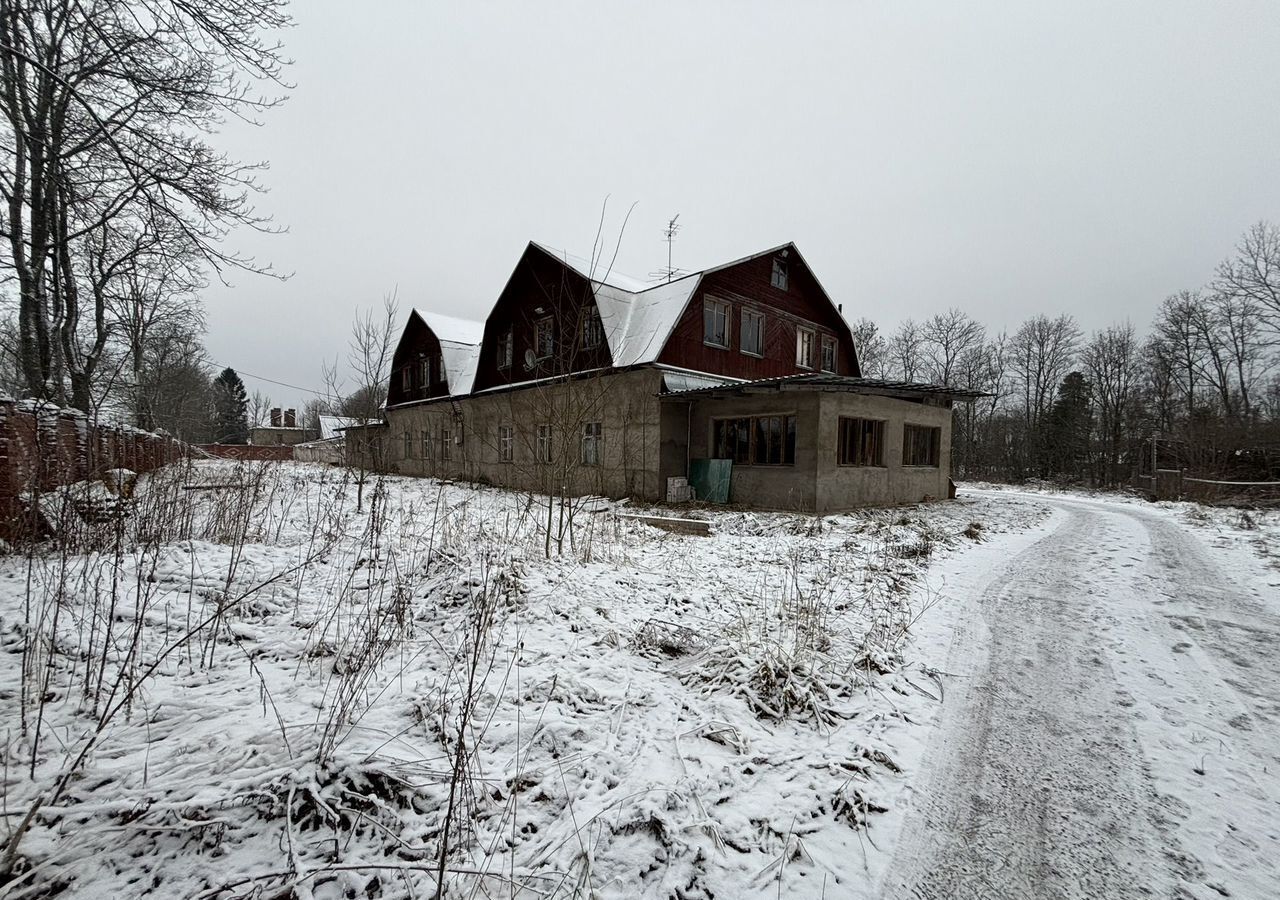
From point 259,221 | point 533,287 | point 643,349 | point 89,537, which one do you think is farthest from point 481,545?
point 533,287

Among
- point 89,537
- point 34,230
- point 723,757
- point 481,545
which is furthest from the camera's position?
point 34,230

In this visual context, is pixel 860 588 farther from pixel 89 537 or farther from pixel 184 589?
pixel 89 537

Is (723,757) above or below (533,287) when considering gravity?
below

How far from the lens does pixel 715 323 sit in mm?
16812

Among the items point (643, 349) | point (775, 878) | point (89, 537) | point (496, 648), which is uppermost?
point (643, 349)

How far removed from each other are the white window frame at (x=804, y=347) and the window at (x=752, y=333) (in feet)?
7.29

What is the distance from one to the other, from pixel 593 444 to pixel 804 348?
30.9ft

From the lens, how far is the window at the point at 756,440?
45.5ft

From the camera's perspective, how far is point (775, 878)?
6.70ft

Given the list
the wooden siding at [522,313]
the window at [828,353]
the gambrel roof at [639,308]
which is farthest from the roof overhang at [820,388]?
the window at [828,353]

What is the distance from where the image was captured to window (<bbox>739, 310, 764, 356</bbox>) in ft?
58.0

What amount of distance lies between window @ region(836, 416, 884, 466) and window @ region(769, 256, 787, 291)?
667cm

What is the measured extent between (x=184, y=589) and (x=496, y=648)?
9.10ft

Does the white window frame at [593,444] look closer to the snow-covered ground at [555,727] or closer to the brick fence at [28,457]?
the snow-covered ground at [555,727]
